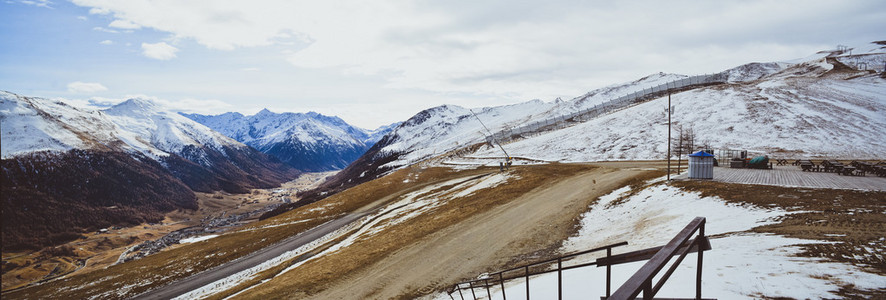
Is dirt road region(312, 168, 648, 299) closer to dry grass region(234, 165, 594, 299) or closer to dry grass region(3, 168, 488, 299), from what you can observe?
dry grass region(234, 165, 594, 299)

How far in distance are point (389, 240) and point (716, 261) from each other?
26.5 m

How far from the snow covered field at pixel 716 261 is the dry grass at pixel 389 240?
10507mm

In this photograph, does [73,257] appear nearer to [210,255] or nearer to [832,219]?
[210,255]

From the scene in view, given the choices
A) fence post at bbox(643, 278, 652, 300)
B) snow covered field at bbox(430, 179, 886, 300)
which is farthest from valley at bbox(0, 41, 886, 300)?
fence post at bbox(643, 278, 652, 300)

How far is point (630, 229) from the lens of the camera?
1005 inches

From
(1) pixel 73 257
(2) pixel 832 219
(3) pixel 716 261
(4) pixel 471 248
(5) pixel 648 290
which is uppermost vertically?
(5) pixel 648 290

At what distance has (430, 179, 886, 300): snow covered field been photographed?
481 inches

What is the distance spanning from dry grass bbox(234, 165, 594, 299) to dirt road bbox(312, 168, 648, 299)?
1.33m

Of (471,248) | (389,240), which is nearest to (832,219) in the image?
(471,248)

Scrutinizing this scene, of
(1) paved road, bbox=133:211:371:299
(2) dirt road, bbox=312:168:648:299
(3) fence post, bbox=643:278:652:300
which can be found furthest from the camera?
(1) paved road, bbox=133:211:371:299

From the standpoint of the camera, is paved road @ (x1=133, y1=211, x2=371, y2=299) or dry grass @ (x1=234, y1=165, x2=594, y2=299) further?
paved road @ (x1=133, y1=211, x2=371, y2=299)

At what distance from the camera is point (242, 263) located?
52.1 metres

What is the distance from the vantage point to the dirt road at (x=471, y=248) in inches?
1011

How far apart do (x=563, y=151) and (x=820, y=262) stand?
72776 mm
